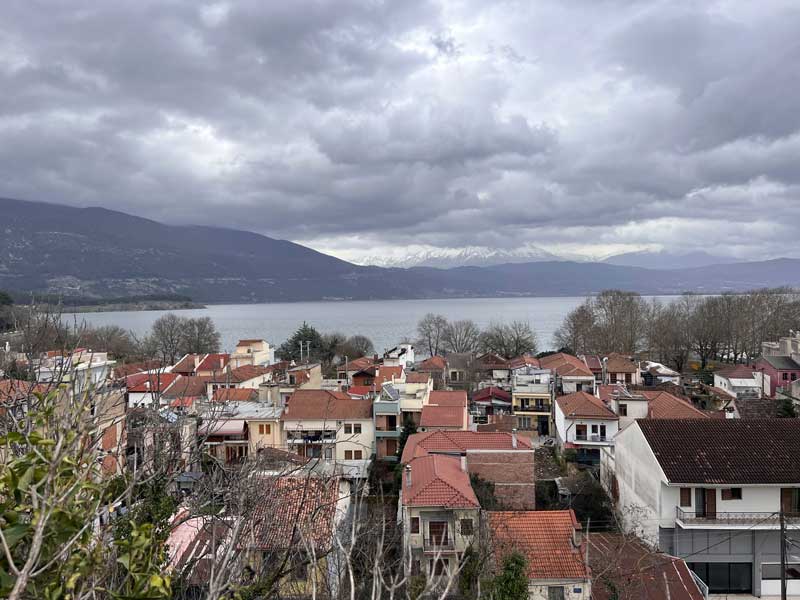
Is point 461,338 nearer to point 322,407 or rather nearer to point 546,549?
point 322,407

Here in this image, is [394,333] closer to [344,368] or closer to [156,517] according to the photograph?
[344,368]

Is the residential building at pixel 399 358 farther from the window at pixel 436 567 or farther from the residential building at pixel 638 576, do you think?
the window at pixel 436 567

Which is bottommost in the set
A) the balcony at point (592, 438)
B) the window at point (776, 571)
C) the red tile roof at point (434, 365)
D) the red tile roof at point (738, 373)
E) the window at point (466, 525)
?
the window at point (776, 571)

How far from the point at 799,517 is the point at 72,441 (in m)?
17.5

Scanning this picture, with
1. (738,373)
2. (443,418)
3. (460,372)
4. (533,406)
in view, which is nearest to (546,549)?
(443,418)

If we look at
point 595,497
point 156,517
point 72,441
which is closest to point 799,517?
point 595,497

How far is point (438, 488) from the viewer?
13305mm

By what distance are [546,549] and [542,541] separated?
0.19 metres

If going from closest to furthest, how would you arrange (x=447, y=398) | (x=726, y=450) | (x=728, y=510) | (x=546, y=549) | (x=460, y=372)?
(x=546, y=549), (x=728, y=510), (x=726, y=450), (x=447, y=398), (x=460, y=372)

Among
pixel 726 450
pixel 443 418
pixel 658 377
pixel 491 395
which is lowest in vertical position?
pixel 658 377

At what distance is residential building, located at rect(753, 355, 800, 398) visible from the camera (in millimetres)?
37344

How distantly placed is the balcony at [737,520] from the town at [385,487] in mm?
38

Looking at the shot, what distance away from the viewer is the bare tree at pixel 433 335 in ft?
233

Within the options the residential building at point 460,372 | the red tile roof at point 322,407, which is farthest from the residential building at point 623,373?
the red tile roof at point 322,407
